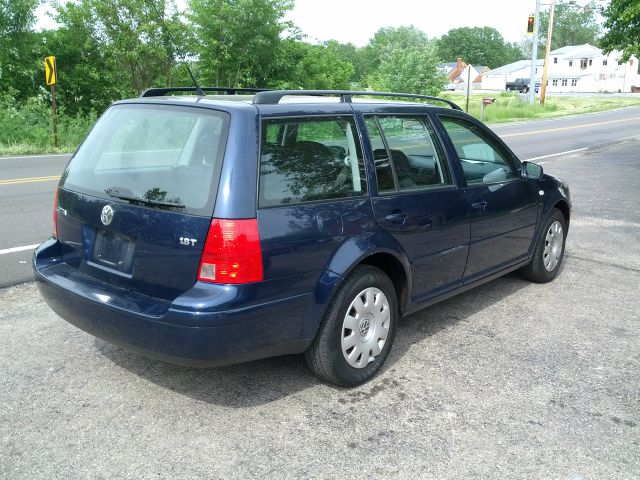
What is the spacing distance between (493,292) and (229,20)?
23.0 metres

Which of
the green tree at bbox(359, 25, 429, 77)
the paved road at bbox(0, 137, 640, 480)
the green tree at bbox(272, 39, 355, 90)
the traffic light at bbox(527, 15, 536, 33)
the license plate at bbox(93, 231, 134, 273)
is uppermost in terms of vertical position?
the green tree at bbox(359, 25, 429, 77)

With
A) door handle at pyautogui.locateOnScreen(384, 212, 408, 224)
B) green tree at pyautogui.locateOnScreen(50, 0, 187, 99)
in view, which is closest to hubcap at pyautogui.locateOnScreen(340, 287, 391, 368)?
door handle at pyautogui.locateOnScreen(384, 212, 408, 224)

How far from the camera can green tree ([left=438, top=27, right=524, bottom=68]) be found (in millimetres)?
143875

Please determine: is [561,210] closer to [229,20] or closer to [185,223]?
[185,223]

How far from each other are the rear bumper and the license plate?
0.12 meters

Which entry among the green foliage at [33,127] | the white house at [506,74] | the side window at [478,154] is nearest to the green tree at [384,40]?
the white house at [506,74]

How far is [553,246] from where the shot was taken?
19.1 feet

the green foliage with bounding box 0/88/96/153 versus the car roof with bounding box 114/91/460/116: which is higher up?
the car roof with bounding box 114/91/460/116

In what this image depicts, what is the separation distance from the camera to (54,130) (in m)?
19.1

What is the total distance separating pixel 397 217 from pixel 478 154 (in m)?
1.62

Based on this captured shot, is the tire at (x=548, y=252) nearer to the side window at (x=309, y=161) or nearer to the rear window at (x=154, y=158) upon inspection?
the side window at (x=309, y=161)

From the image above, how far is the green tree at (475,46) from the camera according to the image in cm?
14388

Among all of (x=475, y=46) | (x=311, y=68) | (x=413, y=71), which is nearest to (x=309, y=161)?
(x=311, y=68)

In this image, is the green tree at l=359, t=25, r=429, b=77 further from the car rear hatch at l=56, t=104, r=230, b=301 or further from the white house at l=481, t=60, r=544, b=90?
the car rear hatch at l=56, t=104, r=230, b=301
